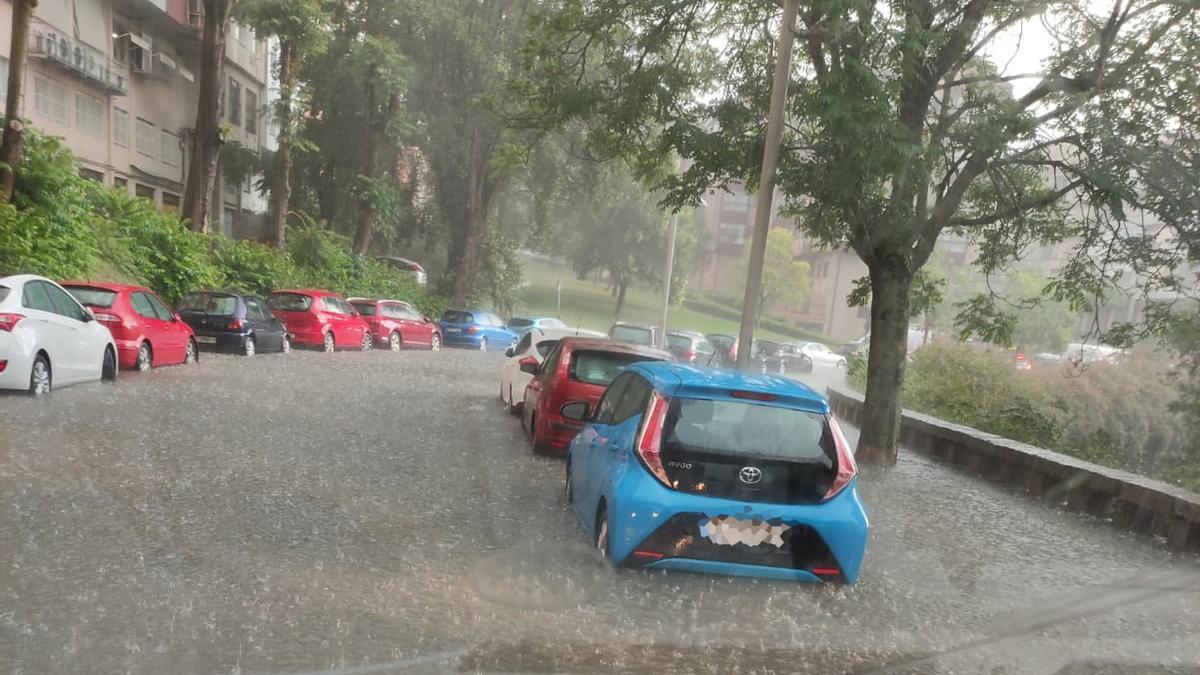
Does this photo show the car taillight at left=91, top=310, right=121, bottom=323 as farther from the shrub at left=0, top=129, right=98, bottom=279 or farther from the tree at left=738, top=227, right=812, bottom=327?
the tree at left=738, top=227, right=812, bottom=327

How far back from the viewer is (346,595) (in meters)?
5.34

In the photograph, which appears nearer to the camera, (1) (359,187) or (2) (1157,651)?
(2) (1157,651)

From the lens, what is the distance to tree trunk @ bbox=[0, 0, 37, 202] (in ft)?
50.1

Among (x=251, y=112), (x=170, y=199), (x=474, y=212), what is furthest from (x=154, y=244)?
(x=251, y=112)

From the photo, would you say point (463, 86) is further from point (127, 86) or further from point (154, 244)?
point (154, 244)

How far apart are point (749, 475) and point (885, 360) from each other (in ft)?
23.0

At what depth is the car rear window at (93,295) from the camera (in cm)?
1368

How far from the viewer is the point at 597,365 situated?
1041cm

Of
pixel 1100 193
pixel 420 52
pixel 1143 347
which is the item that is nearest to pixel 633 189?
pixel 420 52

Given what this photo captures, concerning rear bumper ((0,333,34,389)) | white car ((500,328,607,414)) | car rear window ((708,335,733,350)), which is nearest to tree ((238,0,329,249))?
car rear window ((708,335,733,350))

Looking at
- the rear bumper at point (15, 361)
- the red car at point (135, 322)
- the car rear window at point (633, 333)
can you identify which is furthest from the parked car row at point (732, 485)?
the car rear window at point (633, 333)

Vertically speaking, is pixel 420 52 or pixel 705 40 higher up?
pixel 420 52

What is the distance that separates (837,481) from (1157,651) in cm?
200

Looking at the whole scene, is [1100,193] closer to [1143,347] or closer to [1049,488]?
[1049,488]
